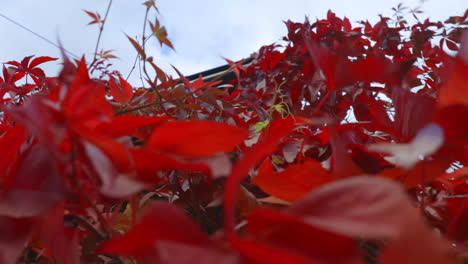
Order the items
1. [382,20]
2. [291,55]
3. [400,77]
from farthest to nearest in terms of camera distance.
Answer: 1. [382,20]
2. [291,55]
3. [400,77]

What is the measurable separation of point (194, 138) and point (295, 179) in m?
0.08

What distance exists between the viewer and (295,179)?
0.24 meters

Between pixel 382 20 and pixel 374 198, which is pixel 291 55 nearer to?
pixel 382 20

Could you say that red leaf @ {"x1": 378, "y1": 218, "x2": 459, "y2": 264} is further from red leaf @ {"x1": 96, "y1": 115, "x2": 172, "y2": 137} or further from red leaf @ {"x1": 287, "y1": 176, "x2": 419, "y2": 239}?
red leaf @ {"x1": 96, "y1": 115, "x2": 172, "y2": 137}

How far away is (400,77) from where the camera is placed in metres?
0.27

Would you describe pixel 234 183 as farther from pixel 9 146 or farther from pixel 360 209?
pixel 9 146

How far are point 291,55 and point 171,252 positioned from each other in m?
0.85

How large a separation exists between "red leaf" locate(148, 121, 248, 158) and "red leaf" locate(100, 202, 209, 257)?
0.06 meters

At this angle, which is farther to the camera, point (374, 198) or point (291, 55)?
point (291, 55)

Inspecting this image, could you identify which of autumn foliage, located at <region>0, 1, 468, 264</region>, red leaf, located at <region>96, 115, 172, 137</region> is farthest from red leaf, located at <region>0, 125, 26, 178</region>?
red leaf, located at <region>96, 115, 172, 137</region>

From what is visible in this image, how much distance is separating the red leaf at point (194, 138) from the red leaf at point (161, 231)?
0.06 m

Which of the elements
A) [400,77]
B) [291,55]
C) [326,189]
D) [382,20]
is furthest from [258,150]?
[382,20]

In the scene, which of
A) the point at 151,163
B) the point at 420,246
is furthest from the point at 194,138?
the point at 420,246

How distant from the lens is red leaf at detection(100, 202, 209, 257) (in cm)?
16
